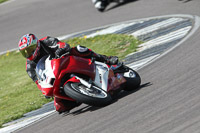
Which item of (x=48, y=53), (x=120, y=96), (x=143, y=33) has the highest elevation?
(x=48, y=53)

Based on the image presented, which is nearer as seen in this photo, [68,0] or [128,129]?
[128,129]

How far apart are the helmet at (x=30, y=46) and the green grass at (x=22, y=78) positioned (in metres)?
1.79

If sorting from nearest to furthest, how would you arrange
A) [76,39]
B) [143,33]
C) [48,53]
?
[48,53]
[143,33]
[76,39]

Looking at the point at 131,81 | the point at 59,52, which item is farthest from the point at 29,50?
the point at 131,81

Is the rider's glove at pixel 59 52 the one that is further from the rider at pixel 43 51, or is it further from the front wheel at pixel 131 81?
the front wheel at pixel 131 81

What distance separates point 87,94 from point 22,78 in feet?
20.0

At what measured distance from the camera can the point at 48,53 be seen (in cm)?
755

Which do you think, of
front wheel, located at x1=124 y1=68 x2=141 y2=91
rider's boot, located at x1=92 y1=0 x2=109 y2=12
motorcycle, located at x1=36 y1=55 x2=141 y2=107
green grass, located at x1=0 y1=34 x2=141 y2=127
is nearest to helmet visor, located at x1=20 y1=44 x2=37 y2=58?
motorcycle, located at x1=36 y1=55 x2=141 y2=107

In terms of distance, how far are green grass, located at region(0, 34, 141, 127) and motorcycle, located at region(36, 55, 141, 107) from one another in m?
1.97

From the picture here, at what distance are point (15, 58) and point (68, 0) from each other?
4844mm

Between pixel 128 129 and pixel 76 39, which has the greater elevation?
pixel 128 129

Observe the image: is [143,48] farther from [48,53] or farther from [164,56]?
[48,53]

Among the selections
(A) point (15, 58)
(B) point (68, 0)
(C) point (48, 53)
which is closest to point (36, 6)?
(B) point (68, 0)

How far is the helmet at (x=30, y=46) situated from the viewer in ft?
24.2
